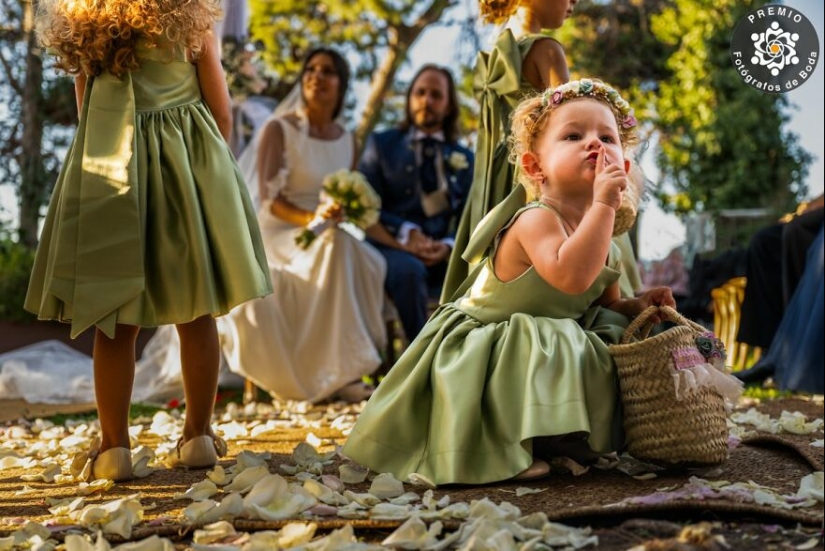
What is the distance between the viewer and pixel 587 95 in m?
2.58

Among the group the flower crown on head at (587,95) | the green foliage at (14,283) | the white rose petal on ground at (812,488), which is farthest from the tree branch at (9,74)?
the white rose petal on ground at (812,488)

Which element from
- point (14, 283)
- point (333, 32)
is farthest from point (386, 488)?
point (333, 32)

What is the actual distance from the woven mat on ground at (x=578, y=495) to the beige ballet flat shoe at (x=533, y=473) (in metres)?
0.02

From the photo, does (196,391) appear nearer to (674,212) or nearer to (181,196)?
(181,196)

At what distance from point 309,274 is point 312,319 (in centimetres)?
23

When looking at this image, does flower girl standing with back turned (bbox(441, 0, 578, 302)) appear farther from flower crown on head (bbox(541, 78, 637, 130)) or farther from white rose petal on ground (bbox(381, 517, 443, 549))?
white rose petal on ground (bbox(381, 517, 443, 549))

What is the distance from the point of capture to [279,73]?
1224 centimetres

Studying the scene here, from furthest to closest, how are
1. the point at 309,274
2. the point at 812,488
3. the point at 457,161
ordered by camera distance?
the point at 457,161, the point at 309,274, the point at 812,488

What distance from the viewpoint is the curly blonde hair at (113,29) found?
2.69 m

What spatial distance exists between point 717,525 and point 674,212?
440 inches

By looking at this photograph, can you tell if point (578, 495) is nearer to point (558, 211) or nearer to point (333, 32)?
point (558, 211)

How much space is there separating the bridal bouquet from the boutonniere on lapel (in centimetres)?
56

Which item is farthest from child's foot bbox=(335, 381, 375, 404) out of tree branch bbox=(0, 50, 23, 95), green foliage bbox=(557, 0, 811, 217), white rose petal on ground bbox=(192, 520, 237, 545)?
tree branch bbox=(0, 50, 23, 95)

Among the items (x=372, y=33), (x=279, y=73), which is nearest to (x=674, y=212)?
(x=372, y=33)
